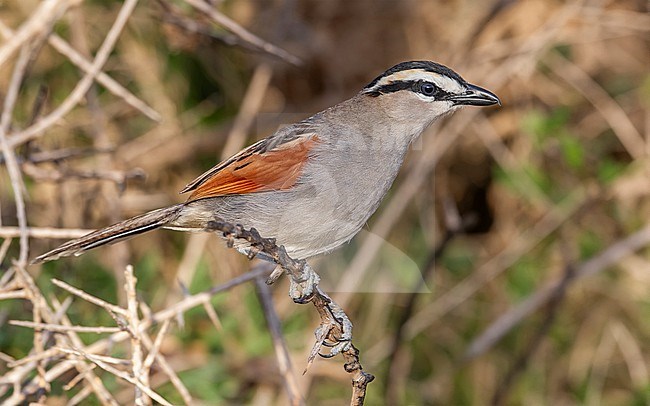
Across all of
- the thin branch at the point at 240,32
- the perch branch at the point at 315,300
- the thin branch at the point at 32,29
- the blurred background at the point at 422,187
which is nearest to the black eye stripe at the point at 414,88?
the thin branch at the point at 240,32

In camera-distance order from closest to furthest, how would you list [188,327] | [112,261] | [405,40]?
[188,327] → [112,261] → [405,40]

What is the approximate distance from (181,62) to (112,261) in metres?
1.71

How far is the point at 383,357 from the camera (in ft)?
21.2

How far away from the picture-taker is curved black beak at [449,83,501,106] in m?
3.77

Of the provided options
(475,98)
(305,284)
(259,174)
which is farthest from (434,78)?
(305,284)

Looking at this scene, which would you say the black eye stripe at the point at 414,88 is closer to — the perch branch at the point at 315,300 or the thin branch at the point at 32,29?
the perch branch at the point at 315,300

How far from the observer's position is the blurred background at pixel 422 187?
19.8 feet

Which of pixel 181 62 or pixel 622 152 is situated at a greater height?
pixel 181 62

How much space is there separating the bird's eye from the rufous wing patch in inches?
19.7

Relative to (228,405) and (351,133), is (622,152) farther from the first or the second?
(351,133)

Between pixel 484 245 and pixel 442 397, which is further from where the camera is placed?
pixel 484 245

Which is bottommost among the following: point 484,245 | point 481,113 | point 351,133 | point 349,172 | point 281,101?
point 349,172

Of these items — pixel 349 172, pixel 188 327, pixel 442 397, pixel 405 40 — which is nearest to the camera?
pixel 349 172

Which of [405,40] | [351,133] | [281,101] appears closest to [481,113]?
[405,40]
